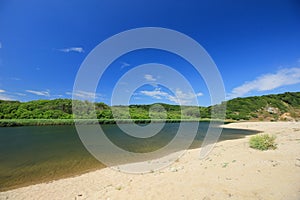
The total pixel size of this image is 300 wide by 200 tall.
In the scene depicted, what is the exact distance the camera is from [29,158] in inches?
375

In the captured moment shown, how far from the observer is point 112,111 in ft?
179

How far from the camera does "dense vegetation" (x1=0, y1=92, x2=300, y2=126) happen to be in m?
42.8

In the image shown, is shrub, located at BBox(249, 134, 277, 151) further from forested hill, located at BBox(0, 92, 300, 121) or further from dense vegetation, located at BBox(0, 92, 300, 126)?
forested hill, located at BBox(0, 92, 300, 121)

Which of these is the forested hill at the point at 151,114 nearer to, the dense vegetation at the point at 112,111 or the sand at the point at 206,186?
the dense vegetation at the point at 112,111

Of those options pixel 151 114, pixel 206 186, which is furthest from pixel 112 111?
pixel 206 186

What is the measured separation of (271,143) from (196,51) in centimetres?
706

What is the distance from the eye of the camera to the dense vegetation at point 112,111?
1684 inches

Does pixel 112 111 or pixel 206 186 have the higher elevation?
pixel 112 111

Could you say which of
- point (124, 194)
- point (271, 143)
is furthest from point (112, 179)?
point (271, 143)

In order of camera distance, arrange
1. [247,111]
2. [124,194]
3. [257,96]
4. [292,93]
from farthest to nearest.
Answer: [257,96] < [292,93] < [247,111] < [124,194]

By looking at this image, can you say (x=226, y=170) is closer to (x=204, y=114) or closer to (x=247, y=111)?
(x=247, y=111)

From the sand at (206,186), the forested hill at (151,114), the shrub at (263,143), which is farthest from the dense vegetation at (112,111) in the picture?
the shrub at (263,143)

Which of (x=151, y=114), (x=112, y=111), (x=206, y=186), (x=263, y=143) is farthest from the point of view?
(x=151, y=114)

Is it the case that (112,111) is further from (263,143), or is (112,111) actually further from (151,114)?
(263,143)
